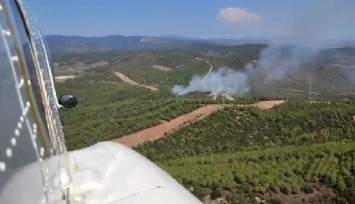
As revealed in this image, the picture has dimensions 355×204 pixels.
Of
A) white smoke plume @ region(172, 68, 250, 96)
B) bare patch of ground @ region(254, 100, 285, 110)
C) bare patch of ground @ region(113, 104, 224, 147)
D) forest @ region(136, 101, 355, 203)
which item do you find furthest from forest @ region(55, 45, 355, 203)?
white smoke plume @ region(172, 68, 250, 96)

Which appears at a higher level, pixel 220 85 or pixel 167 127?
pixel 167 127

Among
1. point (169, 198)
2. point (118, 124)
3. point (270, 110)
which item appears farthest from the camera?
point (118, 124)

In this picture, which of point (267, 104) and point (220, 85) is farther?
point (220, 85)

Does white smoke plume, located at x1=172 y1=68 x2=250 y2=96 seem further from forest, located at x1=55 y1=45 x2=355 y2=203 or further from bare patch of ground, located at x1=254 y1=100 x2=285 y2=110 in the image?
bare patch of ground, located at x1=254 y1=100 x2=285 y2=110

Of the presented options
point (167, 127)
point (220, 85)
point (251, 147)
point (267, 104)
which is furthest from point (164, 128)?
point (220, 85)

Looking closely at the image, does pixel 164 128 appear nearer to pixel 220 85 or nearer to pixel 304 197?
pixel 304 197

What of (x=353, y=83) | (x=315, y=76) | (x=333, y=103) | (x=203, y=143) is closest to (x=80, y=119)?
(x=203, y=143)

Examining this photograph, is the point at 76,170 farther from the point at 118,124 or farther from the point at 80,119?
the point at 80,119
